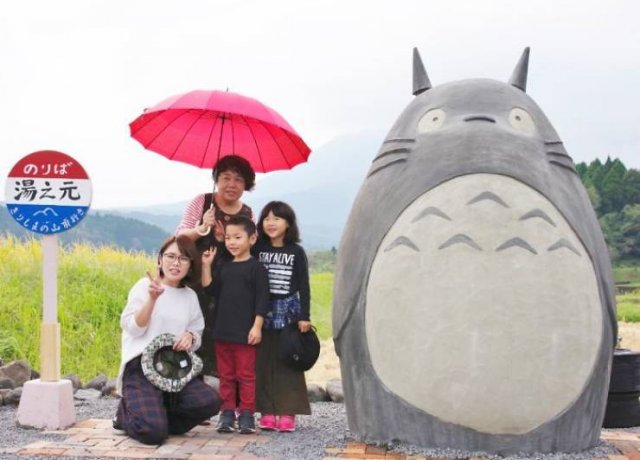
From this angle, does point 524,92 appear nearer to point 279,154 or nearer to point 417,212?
point 417,212

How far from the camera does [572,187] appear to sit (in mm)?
4832

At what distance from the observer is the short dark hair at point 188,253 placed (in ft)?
16.9

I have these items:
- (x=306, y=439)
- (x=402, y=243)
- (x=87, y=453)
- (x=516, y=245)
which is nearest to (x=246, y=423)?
(x=306, y=439)

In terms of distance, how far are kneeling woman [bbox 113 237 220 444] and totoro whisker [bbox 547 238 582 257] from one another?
2186 millimetres

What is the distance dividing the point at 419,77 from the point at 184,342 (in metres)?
2.28

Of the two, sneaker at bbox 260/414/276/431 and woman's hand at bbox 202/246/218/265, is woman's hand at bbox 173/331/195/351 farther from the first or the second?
sneaker at bbox 260/414/276/431

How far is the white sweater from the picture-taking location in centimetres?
504

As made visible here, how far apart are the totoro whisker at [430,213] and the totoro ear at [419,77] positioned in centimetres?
112

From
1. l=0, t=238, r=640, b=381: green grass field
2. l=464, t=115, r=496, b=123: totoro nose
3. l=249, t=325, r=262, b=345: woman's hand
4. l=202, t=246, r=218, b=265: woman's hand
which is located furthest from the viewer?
l=0, t=238, r=640, b=381: green grass field

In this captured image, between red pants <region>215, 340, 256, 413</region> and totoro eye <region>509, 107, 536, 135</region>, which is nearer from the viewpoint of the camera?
totoro eye <region>509, 107, 536, 135</region>

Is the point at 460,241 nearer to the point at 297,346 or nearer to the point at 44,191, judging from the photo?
the point at 297,346

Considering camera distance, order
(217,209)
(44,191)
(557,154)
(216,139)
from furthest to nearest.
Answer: (216,139) < (44,191) < (217,209) < (557,154)

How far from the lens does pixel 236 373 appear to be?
17.4 feet

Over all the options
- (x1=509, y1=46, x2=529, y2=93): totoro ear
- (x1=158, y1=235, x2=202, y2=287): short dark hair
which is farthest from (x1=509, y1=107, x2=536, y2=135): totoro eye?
(x1=158, y1=235, x2=202, y2=287): short dark hair
